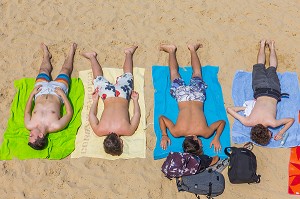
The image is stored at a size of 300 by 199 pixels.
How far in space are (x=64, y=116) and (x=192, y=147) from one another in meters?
2.66

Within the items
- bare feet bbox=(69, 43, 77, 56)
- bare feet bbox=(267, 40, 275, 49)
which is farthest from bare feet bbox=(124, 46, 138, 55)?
bare feet bbox=(267, 40, 275, 49)

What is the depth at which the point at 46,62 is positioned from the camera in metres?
8.24

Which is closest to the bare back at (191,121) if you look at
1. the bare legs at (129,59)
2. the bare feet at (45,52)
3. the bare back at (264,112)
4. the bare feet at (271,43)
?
the bare back at (264,112)

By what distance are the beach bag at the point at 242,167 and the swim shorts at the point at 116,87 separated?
249 centimetres

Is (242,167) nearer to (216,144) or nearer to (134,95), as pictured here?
(216,144)

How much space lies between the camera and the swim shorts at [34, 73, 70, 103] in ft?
24.9

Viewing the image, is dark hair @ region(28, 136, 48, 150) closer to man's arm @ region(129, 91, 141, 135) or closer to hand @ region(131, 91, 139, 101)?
man's arm @ region(129, 91, 141, 135)

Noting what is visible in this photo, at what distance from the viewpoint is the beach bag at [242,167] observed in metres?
6.79

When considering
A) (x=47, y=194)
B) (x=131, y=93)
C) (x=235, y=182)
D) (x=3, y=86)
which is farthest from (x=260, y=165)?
(x=3, y=86)

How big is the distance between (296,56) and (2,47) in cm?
696

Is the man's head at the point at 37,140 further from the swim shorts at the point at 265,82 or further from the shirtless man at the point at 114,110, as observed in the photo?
the swim shorts at the point at 265,82

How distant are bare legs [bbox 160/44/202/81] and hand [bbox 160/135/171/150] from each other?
4.58 ft

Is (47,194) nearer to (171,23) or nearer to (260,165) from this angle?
(260,165)

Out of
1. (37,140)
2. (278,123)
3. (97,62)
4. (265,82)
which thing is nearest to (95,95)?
(97,62)
